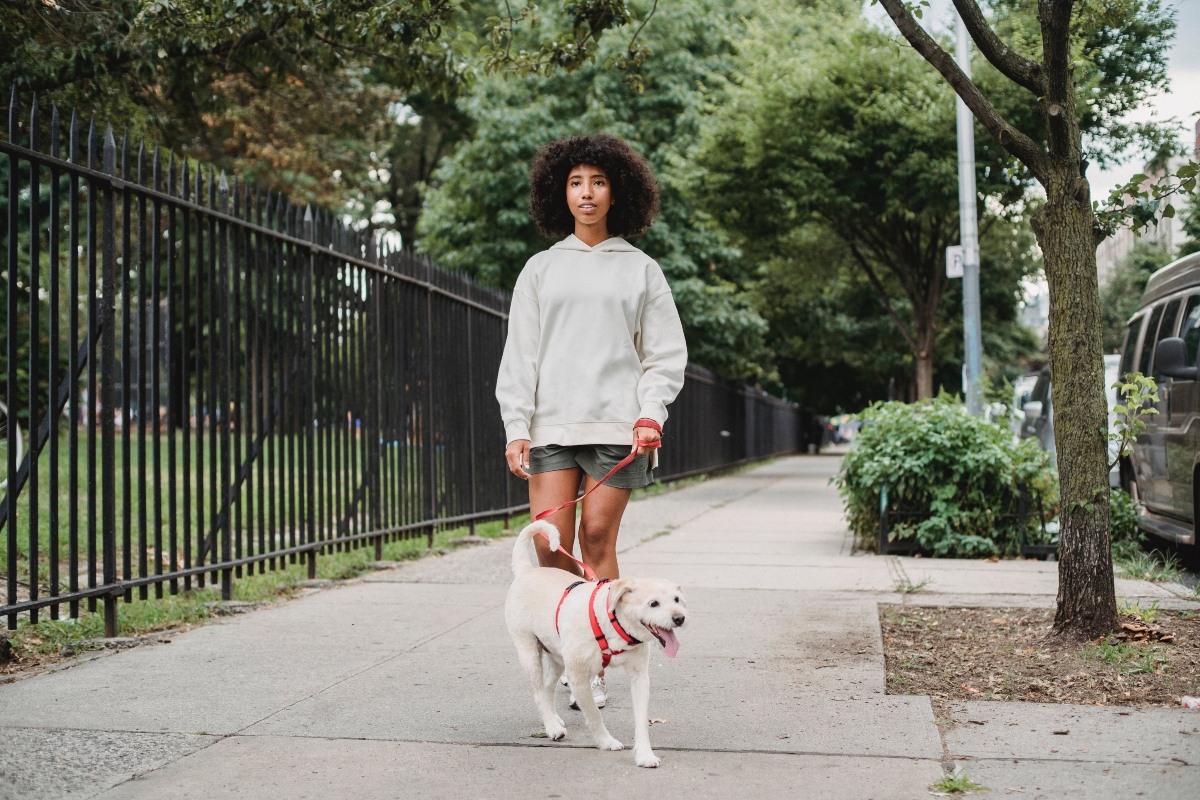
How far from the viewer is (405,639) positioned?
5.30m

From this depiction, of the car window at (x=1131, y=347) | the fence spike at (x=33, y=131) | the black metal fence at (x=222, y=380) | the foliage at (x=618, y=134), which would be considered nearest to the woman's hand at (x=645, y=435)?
the black metal fence at (x=222, y=380)

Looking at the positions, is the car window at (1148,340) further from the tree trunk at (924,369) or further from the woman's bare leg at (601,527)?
the tree trunk at (924,369)

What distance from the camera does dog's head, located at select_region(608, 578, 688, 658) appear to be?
3.03 m

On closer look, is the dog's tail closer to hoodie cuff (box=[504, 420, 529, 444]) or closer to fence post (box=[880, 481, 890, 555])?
hoodie cuff (box=[504, 420, 529, 444])

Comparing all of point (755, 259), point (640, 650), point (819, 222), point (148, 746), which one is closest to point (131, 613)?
point (148, 746)

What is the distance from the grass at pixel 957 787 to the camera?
3049mm

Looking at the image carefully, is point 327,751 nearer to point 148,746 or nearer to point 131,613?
point 148,746

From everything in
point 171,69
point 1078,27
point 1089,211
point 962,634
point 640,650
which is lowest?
point 962,634

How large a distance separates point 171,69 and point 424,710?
617 cm

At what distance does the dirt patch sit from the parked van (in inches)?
82.4

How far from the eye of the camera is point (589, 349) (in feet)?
12.9

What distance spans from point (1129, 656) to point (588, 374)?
101 inches

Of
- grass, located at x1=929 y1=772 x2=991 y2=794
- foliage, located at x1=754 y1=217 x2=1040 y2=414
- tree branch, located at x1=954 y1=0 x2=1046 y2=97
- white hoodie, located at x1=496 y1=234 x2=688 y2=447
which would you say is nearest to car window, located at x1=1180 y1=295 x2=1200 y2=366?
tree branch, located at x1=954 y1=0 x2=1046 y2=97

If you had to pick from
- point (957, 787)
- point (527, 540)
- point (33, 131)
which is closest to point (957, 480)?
point (527, 540)
